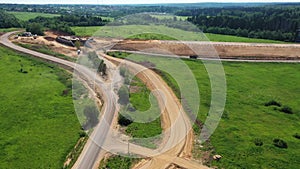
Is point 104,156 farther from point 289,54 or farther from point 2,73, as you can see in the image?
point 289,54

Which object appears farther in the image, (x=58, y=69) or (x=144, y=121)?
(x=58, y=69)

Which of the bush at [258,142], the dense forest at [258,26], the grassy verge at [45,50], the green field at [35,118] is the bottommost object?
the green field at [35,118]

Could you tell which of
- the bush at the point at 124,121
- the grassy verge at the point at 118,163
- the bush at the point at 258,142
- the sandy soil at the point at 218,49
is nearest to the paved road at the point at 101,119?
the grassy verge at the point at 118,163

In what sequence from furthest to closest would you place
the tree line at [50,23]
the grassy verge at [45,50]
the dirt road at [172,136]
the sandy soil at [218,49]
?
1. the tree line at [50,23]
2. the sandy soil at [218,49]
3. the grassy verge at [45,50]
4. the dirt road at [172,136]

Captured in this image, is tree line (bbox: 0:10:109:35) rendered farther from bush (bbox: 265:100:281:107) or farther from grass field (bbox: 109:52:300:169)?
bush (bbox: 265:100:281:107)

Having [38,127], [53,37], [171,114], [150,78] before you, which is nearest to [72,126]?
[38,127]

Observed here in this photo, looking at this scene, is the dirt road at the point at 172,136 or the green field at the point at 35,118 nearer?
the dirt road at the point at 172,136

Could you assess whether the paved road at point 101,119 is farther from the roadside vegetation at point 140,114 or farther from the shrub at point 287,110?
the shrub at point 287,110
